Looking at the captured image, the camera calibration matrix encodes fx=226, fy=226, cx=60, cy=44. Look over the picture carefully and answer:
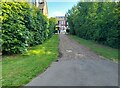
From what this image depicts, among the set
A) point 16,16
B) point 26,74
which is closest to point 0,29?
point 16,16

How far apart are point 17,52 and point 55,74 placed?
6.10 m

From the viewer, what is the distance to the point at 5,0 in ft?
41.5

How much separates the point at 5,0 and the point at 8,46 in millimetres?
2590

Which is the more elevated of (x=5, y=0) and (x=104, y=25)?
(x=5, y=0)

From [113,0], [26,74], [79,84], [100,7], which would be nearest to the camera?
[79,84]

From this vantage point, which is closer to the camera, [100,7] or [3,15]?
[3,15]

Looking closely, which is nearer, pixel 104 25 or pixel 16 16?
pixel 16 16

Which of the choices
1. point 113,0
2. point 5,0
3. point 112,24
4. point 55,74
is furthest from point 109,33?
point 55,74

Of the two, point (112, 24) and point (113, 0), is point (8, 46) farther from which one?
point (113, 0)

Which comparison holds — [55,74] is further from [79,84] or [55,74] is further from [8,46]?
[8,46]

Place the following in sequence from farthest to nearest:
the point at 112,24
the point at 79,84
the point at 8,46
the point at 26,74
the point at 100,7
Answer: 1. the point at 100,7
2. the point at 112,24
3. the point at 8,46
4. the point at 26,74
5. the point at 79,84

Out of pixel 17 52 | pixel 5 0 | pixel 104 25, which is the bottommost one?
pixel 17 52

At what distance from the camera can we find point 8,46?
12938 mm

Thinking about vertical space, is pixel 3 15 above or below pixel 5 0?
below
